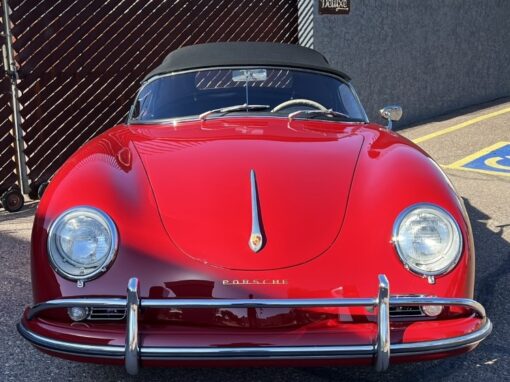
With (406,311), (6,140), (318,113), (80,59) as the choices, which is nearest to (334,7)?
(80,59)

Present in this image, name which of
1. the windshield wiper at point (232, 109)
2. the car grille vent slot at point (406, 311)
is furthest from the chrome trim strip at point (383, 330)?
the windshield wiper at point (232, 109)

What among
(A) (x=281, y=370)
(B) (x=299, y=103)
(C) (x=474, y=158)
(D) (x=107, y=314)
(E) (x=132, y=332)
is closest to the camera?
(E) (x=132, y=332)

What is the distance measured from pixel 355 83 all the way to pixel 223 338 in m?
7.83

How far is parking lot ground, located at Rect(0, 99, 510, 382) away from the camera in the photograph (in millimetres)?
2621

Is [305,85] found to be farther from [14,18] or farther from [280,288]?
[14,18]

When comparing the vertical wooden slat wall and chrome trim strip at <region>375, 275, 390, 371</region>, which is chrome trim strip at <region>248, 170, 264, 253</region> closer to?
chrome trim strip at <region>375, 275, 390, 371</region>

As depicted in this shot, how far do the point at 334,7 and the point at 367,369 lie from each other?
7253 mm

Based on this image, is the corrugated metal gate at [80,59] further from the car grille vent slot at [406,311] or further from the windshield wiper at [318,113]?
the car grille vent slot at [406,311]

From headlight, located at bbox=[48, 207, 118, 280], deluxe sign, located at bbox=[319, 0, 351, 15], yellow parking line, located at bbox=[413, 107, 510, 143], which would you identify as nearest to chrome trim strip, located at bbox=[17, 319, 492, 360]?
headlight, located at bbox=[48, 207, 118, 280]

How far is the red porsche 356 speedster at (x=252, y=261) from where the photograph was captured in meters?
2.08

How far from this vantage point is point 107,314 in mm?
2188

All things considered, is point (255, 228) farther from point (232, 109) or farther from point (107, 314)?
point (232, 109)

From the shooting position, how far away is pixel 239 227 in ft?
7.49

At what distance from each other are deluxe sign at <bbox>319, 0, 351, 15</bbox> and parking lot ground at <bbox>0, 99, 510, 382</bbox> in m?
3.55
